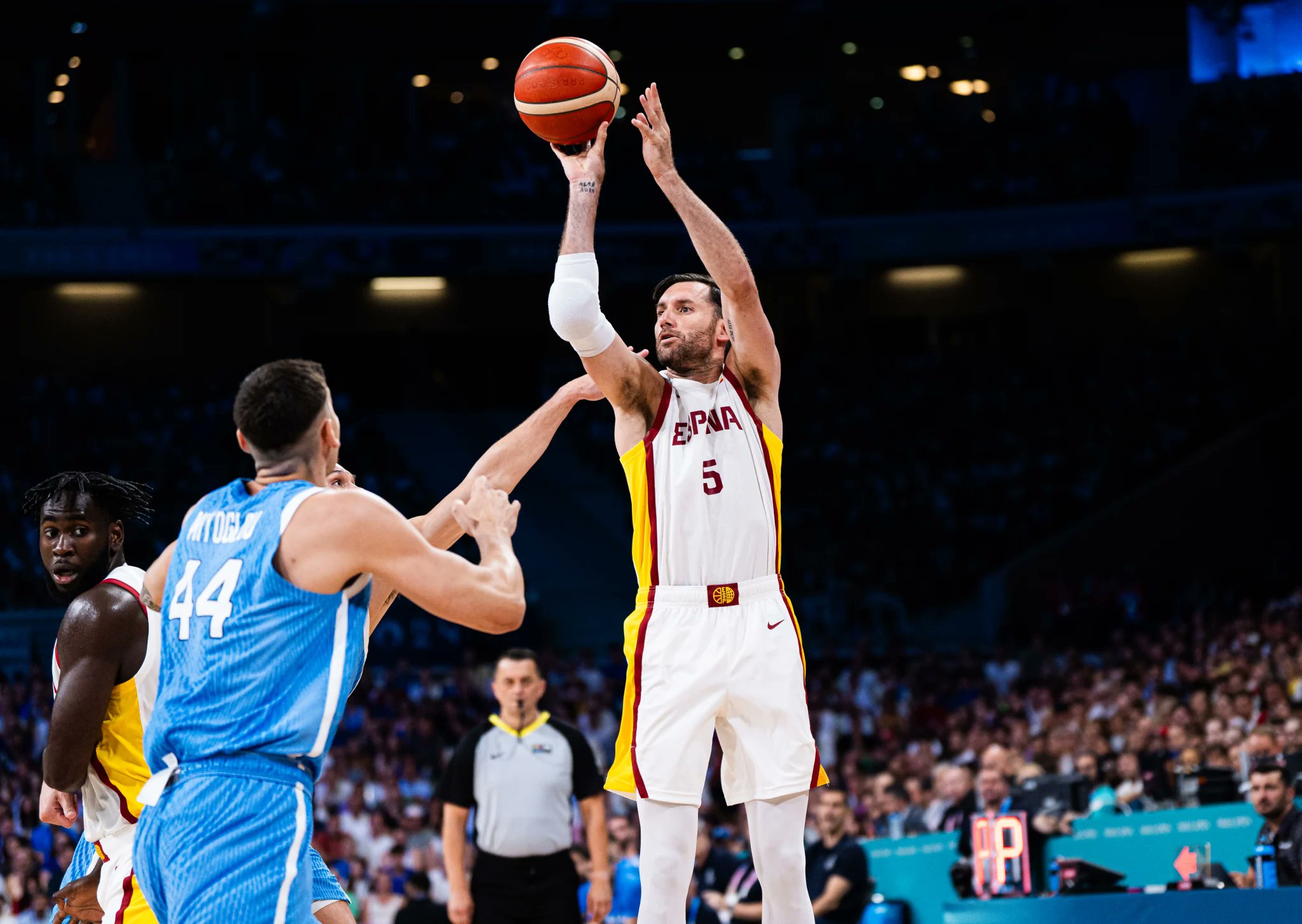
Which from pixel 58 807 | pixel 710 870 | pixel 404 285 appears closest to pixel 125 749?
pixel 58 807

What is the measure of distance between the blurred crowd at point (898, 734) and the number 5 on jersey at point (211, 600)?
7.20 metres

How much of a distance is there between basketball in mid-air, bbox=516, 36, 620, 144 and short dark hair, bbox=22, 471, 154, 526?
209 cm

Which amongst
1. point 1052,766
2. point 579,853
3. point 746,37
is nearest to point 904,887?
point 579,853

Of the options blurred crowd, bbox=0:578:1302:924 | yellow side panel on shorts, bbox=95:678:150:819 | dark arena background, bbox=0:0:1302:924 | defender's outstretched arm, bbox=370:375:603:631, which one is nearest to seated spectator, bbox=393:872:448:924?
blurred crowd, bbox=0:578:1302:924

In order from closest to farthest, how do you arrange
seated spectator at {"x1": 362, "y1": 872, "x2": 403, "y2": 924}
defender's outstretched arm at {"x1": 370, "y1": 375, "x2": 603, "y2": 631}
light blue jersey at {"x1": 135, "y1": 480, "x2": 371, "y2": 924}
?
light blue jersey at {"x1": 135, "y1": 480, "x2": 371, "y2": 924}
defender's outstretched arm at {"x1": 370, "y1": 375, "x2": 603, "y2": 631}
seated spectator at {"x1": 362, "y1": 872, "x2": 403, "y2": 924}

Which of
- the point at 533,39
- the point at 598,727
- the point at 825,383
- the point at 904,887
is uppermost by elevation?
the point at 533,39

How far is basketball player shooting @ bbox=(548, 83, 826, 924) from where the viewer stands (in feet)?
18.4

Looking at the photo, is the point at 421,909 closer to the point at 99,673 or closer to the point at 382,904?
the point at 382,904

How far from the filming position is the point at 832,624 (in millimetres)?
22672

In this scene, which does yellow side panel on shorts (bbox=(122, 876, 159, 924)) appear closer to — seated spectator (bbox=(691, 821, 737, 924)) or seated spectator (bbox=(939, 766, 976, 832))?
seated spectator (bbox=(691, 821, 737, 924))

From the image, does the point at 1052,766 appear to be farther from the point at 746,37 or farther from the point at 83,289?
the point at 83,289

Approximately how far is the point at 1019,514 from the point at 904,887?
1451 centimetres

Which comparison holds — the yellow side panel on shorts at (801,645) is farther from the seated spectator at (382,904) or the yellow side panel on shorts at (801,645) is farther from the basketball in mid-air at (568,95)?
the seated spectator at (382,904)

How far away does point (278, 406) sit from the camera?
4277mm
